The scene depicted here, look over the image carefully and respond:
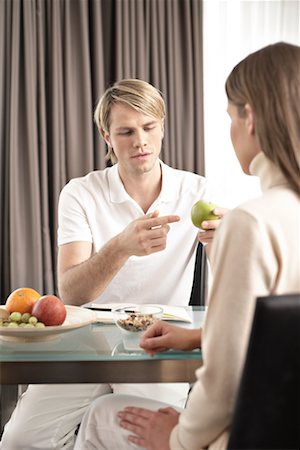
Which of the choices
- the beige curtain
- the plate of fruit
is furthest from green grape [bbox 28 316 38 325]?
the beige curtain

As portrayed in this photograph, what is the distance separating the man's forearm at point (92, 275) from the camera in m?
2.20

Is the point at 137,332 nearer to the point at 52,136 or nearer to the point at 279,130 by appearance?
the point at 279,130

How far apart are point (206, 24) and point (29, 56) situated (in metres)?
1.12

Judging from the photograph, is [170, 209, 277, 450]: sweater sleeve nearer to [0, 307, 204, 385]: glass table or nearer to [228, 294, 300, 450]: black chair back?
[228, 294, 300, 450]: black chair back

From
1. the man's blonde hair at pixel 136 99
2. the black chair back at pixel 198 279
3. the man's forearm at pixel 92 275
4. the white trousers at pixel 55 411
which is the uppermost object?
the man's blonde hair at pixel 136 99

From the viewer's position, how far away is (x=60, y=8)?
12.0 ft

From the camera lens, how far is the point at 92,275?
223 centimetres

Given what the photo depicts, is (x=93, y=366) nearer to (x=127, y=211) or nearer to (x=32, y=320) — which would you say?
(x=32, y=320)

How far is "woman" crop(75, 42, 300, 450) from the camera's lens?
1.14m

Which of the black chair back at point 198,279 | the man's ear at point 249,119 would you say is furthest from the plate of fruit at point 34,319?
the black chair back at point 198,279

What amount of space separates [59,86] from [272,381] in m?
2.96

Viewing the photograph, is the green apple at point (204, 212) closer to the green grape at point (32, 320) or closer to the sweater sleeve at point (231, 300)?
the green grape at point (32, 320)

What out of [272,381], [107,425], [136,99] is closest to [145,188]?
[136,99]

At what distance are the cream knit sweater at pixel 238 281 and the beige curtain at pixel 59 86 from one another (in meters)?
2.58
